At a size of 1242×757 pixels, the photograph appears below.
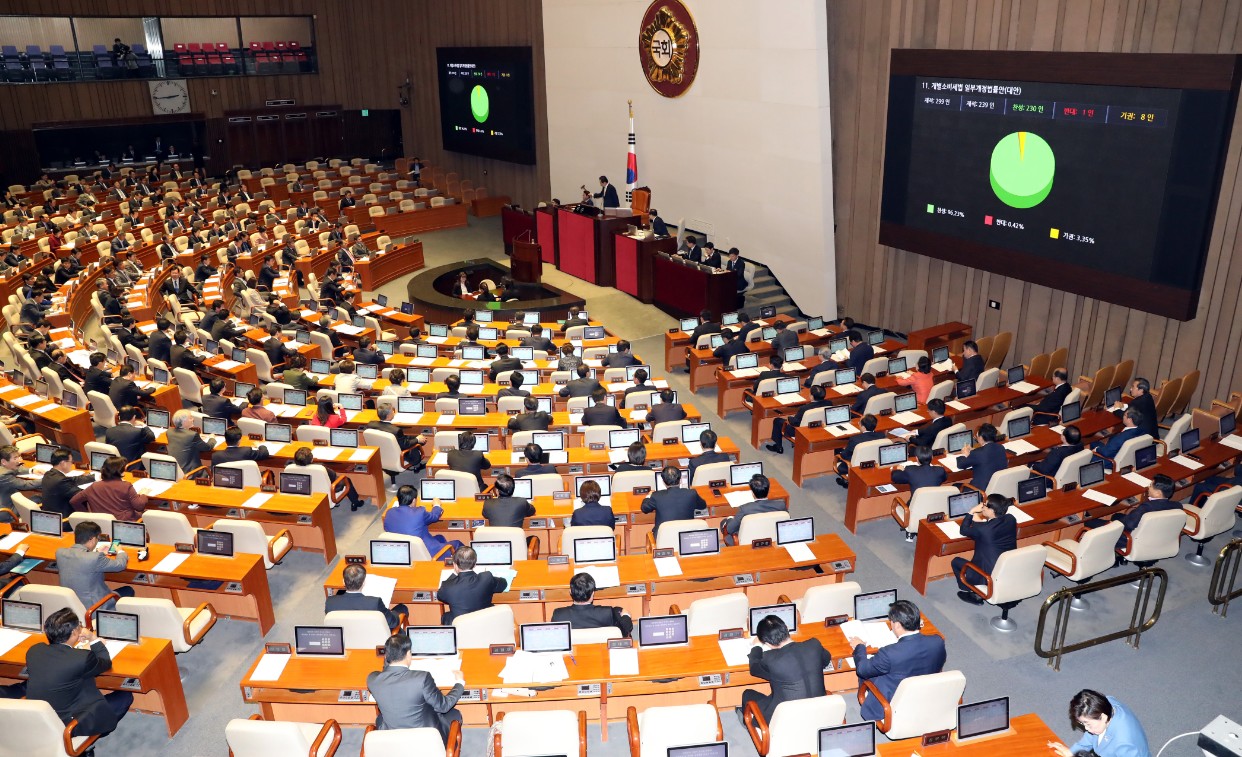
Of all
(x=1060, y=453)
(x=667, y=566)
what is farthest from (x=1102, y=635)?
(x=667, y=566)

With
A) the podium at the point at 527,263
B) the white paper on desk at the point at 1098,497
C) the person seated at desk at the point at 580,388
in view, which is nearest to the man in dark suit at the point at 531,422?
the person seated at desk at the point at 580,388

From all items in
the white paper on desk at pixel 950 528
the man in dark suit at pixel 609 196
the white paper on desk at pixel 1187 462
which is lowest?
the white paper on desk at pixel 950 528

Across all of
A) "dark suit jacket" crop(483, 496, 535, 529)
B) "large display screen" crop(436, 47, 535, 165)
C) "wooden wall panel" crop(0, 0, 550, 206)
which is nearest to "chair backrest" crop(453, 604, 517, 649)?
"dark suit jacket" crop(483, 496, 535, 529)

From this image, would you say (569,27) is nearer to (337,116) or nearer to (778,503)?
(337,116)

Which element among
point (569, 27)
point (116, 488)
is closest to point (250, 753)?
point (116, 488)

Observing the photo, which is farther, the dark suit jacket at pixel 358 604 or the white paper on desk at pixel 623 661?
the dark suit jacket at pixel 358 604

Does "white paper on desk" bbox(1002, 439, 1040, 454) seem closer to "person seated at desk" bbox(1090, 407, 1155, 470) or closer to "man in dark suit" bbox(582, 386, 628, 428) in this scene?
"person seated at desk" bbox(1090, 407, 1155, 470)

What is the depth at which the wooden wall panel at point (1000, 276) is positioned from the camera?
11719mm

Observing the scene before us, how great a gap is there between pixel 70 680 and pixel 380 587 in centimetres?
231

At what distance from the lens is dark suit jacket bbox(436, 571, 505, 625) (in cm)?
745

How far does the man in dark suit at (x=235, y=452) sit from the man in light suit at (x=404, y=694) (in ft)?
15.4

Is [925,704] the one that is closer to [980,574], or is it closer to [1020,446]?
[980,574]

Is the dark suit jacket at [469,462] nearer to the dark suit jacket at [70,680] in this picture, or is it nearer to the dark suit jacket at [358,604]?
the dark suit jacket at [358,604]

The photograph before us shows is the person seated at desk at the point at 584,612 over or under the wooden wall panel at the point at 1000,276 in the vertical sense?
under
